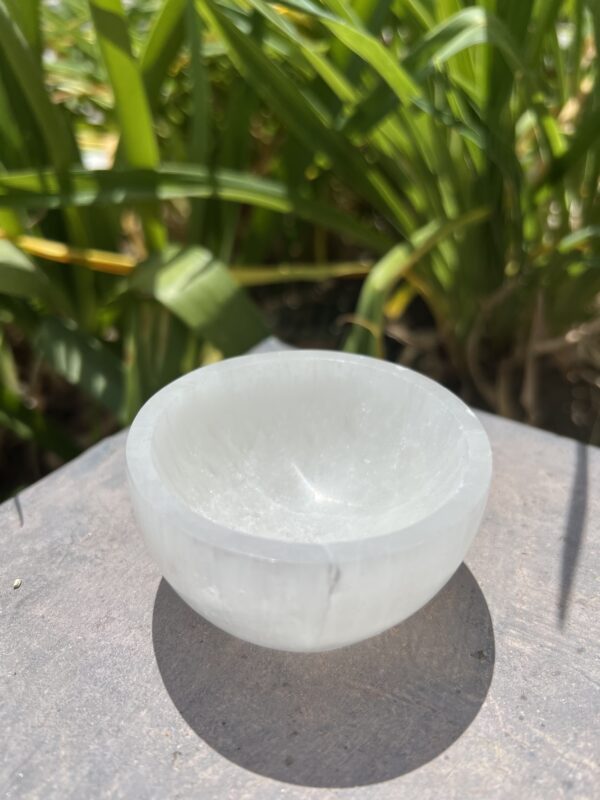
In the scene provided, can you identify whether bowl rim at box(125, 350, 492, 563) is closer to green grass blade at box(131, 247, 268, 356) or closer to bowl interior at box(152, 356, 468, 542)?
bowl interior at box(152, 356, 468, 542)

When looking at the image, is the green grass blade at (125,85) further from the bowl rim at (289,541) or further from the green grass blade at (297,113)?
the bowl rim at (289,541)

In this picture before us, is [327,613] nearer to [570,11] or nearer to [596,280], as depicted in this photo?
[596,280]

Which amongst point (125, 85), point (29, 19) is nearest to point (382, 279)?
point (125, 85)

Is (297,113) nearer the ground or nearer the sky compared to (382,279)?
nearer the sky

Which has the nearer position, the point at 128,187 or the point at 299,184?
the point at 128,187

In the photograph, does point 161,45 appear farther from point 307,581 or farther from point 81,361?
point 307,581

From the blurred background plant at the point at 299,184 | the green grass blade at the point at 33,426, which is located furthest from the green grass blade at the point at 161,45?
the green grass blade at the point at 33,426

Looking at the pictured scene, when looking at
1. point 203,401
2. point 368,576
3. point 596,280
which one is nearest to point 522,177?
point 596,280

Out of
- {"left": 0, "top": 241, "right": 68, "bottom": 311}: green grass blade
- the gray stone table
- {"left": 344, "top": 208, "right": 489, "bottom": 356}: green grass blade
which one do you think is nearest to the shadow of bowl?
the gray stone table
